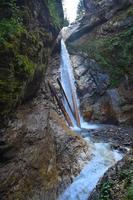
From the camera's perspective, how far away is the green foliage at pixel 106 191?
7.32 metres

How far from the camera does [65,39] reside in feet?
83.5

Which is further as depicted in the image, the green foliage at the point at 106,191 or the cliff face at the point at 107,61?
the cliff face at the point at 107,61

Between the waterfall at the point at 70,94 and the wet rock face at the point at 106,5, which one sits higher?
the wet rock face at the point at 106,5

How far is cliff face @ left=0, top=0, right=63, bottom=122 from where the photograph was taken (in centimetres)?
841

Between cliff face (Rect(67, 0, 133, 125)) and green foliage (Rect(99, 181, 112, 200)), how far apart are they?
29.3 feet

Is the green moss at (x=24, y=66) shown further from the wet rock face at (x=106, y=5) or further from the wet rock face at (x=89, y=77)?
the wet rock face at (x=106, y=5)

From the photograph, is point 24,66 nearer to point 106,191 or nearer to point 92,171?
point 92,171

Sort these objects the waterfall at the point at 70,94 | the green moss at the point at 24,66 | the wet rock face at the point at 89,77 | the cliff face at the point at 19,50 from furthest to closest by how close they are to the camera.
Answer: the wet rock face at the point at 89,77 → the waterfall at the point at 70,94 → the green moss at the point at 24,66 → the cliff face at the point at 19,50

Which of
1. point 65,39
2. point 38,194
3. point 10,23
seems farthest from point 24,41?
point 65,39

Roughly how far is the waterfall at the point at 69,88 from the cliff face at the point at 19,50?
4.71m

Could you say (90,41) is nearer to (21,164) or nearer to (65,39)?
(65,39)

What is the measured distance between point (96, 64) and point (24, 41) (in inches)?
418

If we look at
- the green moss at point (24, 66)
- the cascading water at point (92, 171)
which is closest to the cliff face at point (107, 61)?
the cascading water at point (92, 171)

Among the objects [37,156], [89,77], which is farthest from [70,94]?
[37,156]
